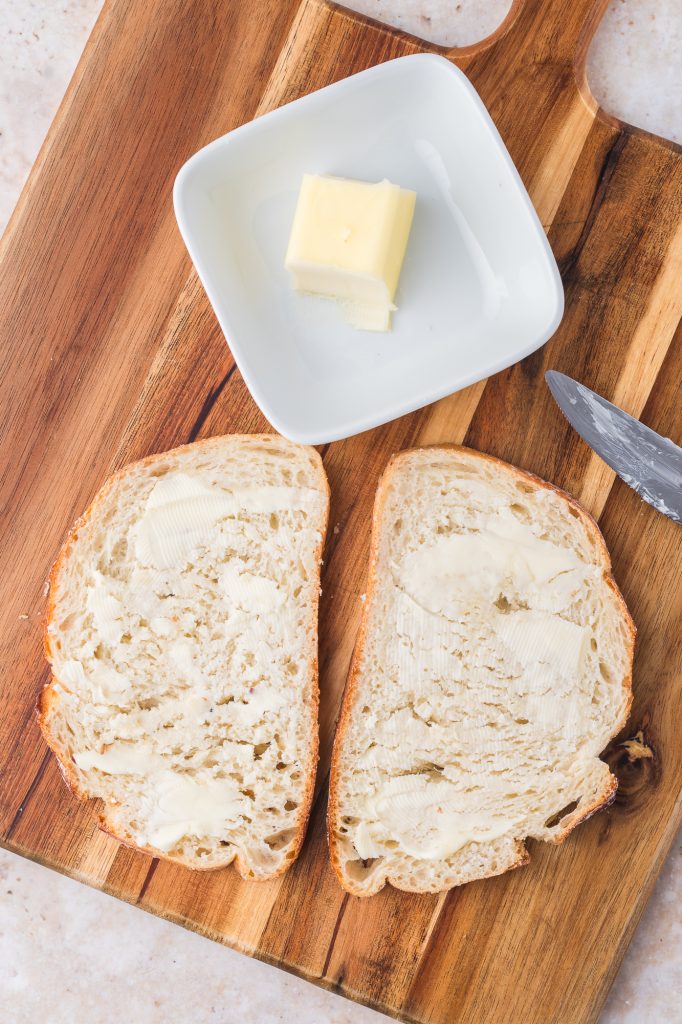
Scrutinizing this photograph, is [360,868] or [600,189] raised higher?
[600,189]

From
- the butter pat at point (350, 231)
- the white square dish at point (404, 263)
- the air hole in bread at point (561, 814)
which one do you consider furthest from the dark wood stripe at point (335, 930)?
the butter pat at point (350, 231)

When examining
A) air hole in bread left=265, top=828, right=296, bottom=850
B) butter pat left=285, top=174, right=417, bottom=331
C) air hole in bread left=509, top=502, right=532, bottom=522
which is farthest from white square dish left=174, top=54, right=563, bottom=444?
air hole in bread left=265, top=828, right=296, bottom=850

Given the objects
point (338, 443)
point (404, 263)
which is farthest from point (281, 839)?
point (404, 263)

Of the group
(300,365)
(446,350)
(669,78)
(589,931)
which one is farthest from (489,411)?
(589,931)

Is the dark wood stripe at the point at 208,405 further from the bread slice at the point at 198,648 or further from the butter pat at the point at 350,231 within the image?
the butter pat at the point at 350,231

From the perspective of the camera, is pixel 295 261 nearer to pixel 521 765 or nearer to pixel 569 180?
pixel 569 180

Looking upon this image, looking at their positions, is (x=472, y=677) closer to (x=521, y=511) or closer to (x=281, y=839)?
(x=521, y=511)
